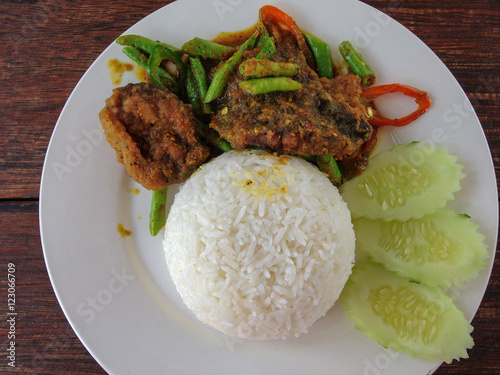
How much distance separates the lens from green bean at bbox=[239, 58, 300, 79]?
2266 mm

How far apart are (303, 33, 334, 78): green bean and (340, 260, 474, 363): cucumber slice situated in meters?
1.45

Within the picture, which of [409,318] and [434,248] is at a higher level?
[434,248]

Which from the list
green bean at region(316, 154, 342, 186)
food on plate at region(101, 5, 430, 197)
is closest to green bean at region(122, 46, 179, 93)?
food on plate at region(101, 5, 430, 197)

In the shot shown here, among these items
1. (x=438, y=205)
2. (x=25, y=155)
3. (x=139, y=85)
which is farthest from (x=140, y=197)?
(x=438, y=205)

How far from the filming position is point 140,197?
2.72 m

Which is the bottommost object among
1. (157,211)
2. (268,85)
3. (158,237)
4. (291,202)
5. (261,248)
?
(158,237)

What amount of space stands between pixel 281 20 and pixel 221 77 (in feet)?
2.01

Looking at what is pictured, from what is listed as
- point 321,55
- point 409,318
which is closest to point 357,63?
point 321,55

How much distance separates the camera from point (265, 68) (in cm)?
228

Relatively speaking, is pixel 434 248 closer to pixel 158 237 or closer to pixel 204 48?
pixel 158 237

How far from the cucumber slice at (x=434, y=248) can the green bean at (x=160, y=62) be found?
70.1 inches

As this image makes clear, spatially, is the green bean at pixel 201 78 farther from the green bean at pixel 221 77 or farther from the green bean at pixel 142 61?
the green bean at pixel 142 61

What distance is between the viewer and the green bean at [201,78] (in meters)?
2.54

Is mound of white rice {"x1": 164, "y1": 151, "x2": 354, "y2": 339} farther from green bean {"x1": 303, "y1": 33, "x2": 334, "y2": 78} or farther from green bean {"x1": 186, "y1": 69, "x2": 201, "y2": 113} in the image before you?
green bean {"x1": 303, "y1": 33, "x2": 334, "y2": 78}
